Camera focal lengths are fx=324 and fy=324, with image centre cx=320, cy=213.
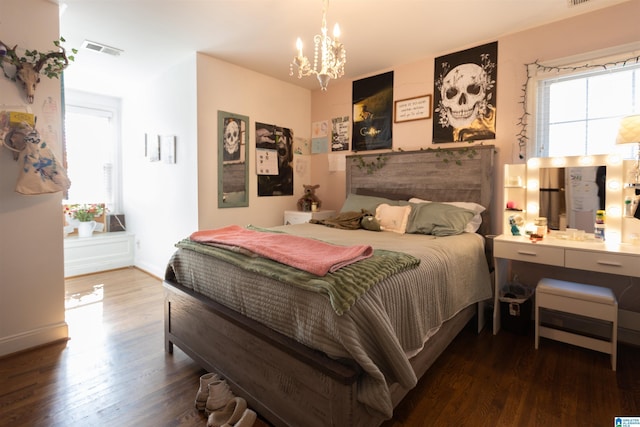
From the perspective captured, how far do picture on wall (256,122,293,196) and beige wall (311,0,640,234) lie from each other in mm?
664

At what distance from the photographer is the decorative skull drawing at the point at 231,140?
3576mm

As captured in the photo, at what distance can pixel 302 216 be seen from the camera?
13.1 feet

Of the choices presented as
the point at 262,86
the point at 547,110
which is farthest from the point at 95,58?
the point at 547,110

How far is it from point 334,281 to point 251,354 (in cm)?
62

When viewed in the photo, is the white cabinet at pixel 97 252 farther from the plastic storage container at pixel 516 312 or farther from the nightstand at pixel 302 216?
the plastic storage container at pixel 516 312

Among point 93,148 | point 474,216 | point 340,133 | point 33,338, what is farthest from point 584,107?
point 93,148

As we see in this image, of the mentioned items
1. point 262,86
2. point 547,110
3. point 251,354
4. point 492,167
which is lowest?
point 251,354

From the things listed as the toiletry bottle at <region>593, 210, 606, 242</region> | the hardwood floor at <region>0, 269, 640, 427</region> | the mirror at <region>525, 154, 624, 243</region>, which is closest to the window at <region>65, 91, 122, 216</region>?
the hardwood floor at <region>0, 269, 640, 427</region>

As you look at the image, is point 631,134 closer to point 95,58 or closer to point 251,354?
point 251,354

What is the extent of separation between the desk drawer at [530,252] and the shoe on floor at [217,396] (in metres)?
2.13

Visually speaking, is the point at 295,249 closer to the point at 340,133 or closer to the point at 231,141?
the point at 231,141

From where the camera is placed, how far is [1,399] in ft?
5.76

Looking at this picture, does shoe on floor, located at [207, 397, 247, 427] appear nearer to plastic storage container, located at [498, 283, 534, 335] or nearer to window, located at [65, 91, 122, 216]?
plastic storage container, located at [498, 283, 534, 335]

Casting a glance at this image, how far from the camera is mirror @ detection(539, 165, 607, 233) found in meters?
2.44
